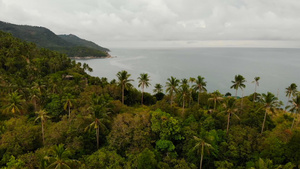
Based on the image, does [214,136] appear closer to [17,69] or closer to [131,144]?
[131,144]

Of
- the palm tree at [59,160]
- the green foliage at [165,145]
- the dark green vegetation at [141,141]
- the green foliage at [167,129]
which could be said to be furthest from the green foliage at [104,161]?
the green foliage at [167,129]

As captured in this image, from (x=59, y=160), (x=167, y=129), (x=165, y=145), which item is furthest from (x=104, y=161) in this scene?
(x=167, y=129)

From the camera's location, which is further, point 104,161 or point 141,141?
point 141,141

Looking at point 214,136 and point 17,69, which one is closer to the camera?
point 214,136

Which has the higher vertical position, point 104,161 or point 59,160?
point 59,160

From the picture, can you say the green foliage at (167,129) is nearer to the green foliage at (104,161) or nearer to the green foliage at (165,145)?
the green foliage at (165,145)

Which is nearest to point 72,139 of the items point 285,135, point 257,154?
point 257,154

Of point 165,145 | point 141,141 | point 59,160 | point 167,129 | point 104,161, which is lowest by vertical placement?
point 104,161

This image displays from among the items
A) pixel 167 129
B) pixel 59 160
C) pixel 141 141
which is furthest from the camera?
pixel 167 129

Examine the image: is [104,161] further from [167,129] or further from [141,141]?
[167,129]

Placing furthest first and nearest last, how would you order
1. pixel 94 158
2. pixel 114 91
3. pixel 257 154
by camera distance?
pixel 114 91 → pixel 257 154 → pixel 94 158

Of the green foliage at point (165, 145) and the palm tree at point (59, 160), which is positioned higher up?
the palm tree at point (59, 160)
